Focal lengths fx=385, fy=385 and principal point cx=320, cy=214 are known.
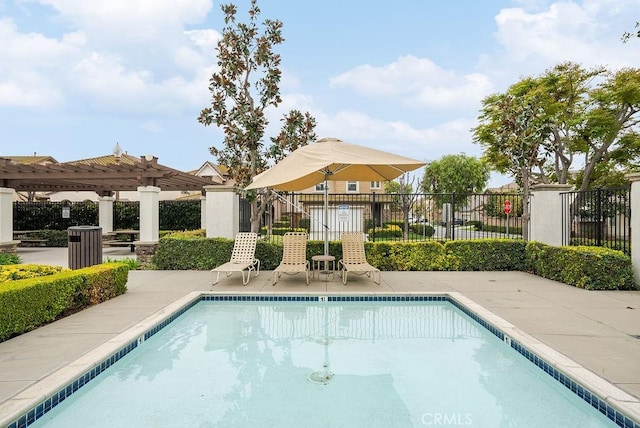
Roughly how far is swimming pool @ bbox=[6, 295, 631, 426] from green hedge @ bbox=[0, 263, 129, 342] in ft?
4.92

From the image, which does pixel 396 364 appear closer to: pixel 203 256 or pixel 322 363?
pixel 322 363

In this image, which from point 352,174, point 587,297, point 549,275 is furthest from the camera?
point 352,174

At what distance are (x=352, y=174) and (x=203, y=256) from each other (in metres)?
4.44

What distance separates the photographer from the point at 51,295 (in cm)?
535

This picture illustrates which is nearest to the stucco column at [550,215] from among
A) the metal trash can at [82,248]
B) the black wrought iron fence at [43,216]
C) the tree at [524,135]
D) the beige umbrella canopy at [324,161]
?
the tree at [524,135]

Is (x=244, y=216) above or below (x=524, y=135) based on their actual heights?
below

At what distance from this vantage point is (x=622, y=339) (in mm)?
4598

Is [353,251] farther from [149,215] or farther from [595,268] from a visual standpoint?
[149,215]

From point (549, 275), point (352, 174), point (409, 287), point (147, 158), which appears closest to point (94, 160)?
point (147, 158)

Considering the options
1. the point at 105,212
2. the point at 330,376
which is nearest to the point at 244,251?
the point at 330,376

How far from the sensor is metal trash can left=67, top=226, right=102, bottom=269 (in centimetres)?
759

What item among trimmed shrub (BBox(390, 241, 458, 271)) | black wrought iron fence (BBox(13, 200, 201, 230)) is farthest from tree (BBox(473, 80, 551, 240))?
black wrought iron fence (BBox(13, 200, 201, 230))

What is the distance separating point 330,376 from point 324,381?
0.46 feet

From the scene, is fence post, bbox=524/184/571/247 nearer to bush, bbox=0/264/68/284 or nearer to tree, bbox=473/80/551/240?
tree, bbox=473/80/551/240
